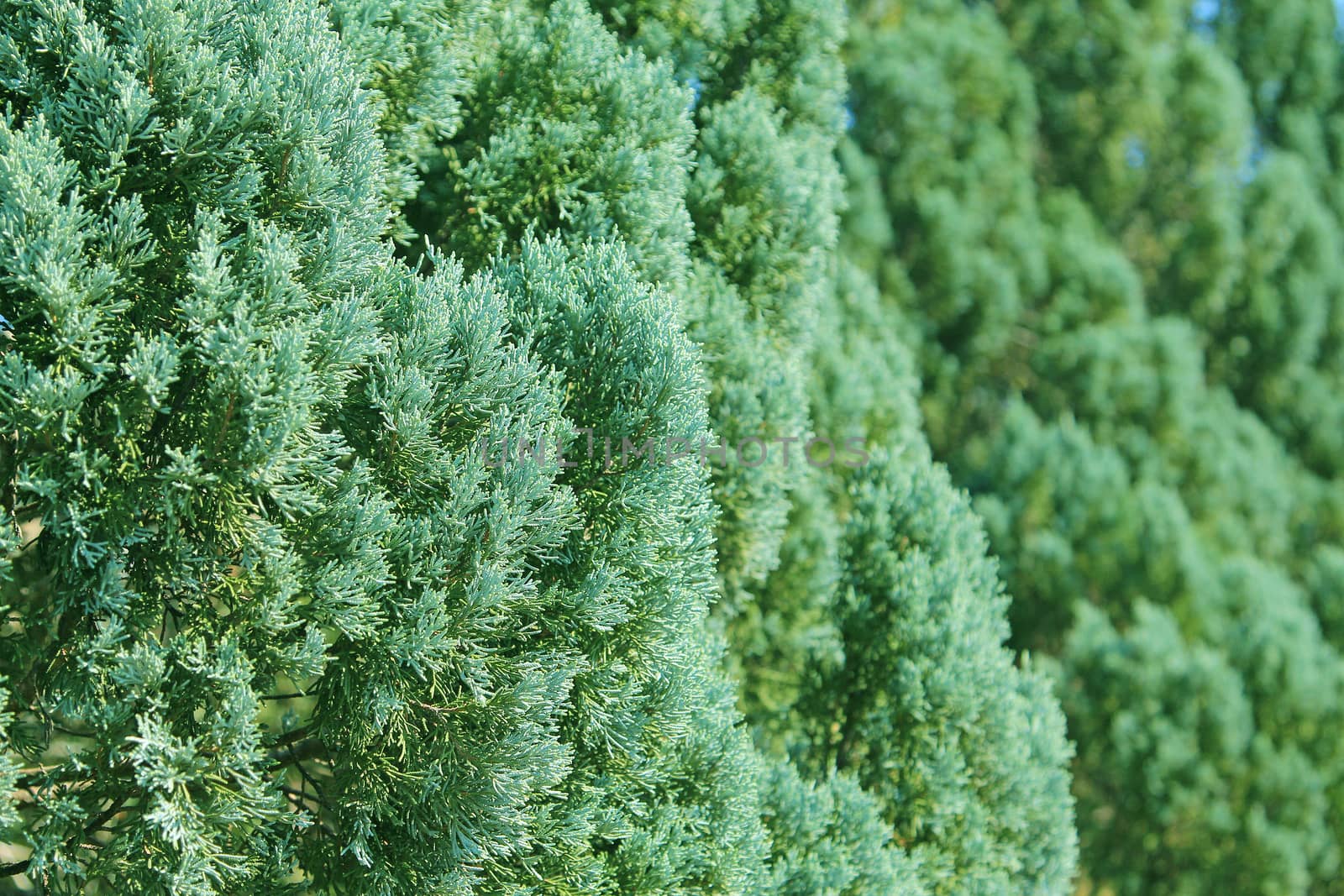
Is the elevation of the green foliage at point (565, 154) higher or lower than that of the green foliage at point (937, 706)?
higher

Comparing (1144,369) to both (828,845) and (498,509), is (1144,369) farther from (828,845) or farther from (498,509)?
(498,509)

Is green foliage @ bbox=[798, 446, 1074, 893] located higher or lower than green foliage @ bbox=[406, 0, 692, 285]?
lower

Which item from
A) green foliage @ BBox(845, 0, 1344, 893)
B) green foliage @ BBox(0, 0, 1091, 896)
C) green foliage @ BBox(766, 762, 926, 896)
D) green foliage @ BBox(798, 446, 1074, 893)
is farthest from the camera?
green foliage @ BBox(845, 0, 1344, 893)

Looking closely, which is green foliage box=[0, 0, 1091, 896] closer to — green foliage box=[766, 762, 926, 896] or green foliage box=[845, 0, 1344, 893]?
green foliage box=[766, 762, 926, 896]

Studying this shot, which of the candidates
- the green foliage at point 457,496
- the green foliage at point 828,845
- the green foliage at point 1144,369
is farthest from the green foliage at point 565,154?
the green foliage at point 1144,369

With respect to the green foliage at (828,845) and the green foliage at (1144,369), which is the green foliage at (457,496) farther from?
the green foliage at (1144,369)

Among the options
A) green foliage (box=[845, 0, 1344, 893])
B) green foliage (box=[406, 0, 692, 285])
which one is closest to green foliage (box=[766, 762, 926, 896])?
green foliage (box=[406, 0, 692, 285])

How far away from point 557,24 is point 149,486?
297 cm

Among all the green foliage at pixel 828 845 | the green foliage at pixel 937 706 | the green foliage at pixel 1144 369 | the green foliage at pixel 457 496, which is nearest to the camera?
the green foliage at pixel 457 496

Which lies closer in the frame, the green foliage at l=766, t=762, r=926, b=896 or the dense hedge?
the dense hedge

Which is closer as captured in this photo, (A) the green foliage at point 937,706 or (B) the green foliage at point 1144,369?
(A) the green foliage at point 937,706

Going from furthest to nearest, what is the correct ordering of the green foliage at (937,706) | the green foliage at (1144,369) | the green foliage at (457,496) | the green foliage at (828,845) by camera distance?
the green foliage at (1144,369)
the green foliage at (937,706)
the green foliage at (828,845)
the green foliage at (457,496)

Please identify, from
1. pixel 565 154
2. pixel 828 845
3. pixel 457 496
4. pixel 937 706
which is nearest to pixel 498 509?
pixel 457 496

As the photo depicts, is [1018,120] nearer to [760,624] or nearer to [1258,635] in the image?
[1258,635]
